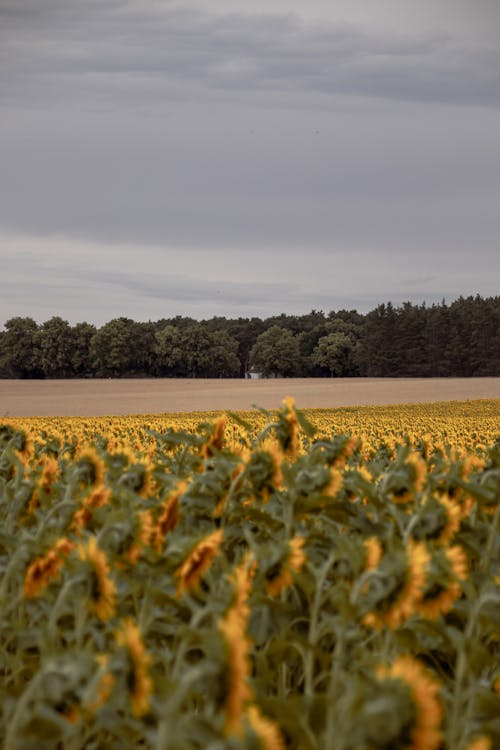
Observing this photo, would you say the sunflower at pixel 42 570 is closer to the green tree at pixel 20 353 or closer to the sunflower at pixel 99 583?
the sunflower at pixel 99 583

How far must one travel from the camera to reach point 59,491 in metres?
4.30

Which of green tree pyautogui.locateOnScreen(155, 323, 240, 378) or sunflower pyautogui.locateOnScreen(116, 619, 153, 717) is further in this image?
green tree pyautogui.locateOnScreen(155, 323, 240, 378)

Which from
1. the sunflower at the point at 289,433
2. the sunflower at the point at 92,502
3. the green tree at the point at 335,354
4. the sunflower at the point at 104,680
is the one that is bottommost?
the sunflower at the point at 104,680

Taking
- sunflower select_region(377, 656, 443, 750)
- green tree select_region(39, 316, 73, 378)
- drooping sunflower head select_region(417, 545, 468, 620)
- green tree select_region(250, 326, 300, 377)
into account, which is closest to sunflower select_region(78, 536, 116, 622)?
drooping sunflower head select_region(417, 545, 468, 620)

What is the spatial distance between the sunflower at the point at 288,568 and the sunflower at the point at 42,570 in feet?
2.21

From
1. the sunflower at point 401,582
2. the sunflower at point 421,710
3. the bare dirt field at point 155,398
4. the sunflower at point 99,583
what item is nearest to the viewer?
the sunflower at point 421,710

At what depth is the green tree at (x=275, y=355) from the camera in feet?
387

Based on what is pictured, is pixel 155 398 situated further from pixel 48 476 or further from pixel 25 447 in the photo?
pixel 48 476

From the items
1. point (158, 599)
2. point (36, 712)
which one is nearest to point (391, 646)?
point (158, 599)

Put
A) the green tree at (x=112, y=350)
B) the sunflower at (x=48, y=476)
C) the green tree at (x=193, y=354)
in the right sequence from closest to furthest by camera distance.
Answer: the sunflower at (x=48, y=476) → the green tree at (x=112, y=350) → the green tree at (x=193, y=354)

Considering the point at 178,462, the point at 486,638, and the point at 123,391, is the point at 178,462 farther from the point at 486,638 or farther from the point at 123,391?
the point at 123,391

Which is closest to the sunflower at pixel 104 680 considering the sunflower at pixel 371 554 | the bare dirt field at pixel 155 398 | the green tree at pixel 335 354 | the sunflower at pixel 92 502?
the sunflower at pixel 371 554

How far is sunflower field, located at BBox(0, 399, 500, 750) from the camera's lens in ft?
6.05

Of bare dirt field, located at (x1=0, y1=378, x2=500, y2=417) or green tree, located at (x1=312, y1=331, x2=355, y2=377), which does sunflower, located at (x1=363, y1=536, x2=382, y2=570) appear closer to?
bare dirt field, located at (x1=0, y1=378, x2=500, y2=417)
